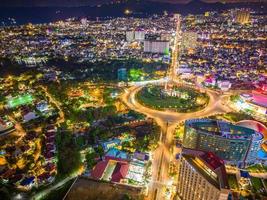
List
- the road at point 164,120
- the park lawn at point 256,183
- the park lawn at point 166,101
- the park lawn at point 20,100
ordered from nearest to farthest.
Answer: the park lawn at point 256,183, the road at point 164,120, the park lawn at point 166,101, the park lawn at point 20,100

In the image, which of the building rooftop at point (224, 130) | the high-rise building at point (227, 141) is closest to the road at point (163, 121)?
the high-rise building at point (227, 141)

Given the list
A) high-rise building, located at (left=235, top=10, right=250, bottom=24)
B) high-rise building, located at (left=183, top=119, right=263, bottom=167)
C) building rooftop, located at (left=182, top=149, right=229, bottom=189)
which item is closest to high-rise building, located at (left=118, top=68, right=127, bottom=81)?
high-rise building, located at (left=183, top=119, right=263, bottom=167)

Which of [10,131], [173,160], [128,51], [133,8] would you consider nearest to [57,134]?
[10,131]

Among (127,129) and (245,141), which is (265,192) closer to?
(245,141)

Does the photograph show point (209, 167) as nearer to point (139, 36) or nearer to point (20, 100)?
point (20, 100)

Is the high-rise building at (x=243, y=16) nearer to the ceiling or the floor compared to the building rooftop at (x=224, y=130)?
nearer to the ceiling

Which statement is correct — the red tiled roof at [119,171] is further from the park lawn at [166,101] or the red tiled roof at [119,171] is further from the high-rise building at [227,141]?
→ the park lawn at [166,101]

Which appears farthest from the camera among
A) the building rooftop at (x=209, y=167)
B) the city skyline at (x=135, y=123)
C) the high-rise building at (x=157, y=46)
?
the high-rise building at (x=157, y=46)
